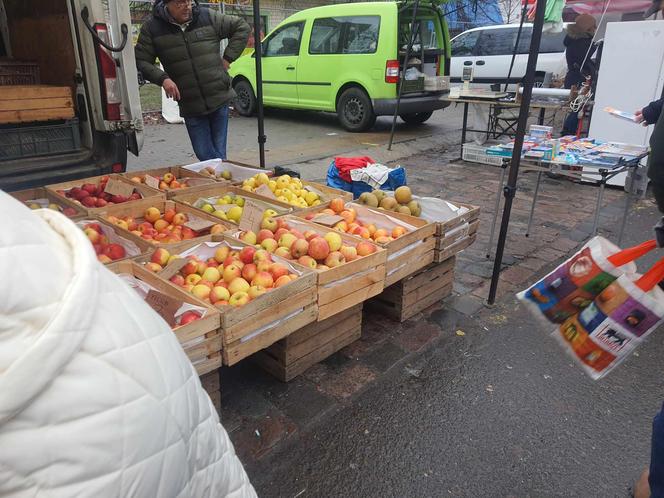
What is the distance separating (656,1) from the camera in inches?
175

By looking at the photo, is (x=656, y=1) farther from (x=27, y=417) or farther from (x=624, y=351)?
(x=27, y=417)

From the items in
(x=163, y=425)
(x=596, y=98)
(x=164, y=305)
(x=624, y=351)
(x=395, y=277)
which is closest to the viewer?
(x=163, y=425)

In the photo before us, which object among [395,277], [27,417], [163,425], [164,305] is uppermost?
[27,417]

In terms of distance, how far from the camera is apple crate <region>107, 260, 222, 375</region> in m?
2.17

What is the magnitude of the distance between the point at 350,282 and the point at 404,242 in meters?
0.55

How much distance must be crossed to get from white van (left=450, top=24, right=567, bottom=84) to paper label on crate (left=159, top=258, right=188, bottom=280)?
1195 centimetres

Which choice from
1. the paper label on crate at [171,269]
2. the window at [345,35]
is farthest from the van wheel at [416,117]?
the paper label on crate at [171,269]

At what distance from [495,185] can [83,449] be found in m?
7.10

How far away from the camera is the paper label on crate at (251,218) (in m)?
3.37

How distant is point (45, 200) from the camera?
3.71 m

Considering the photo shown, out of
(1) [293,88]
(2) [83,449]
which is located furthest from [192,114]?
(1) [293,88]

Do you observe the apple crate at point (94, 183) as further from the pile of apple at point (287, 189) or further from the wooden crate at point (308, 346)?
the wooden crate at point (308, 346)

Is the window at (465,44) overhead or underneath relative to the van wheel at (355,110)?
overhead

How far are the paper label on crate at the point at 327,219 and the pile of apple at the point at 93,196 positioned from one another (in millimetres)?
1399
